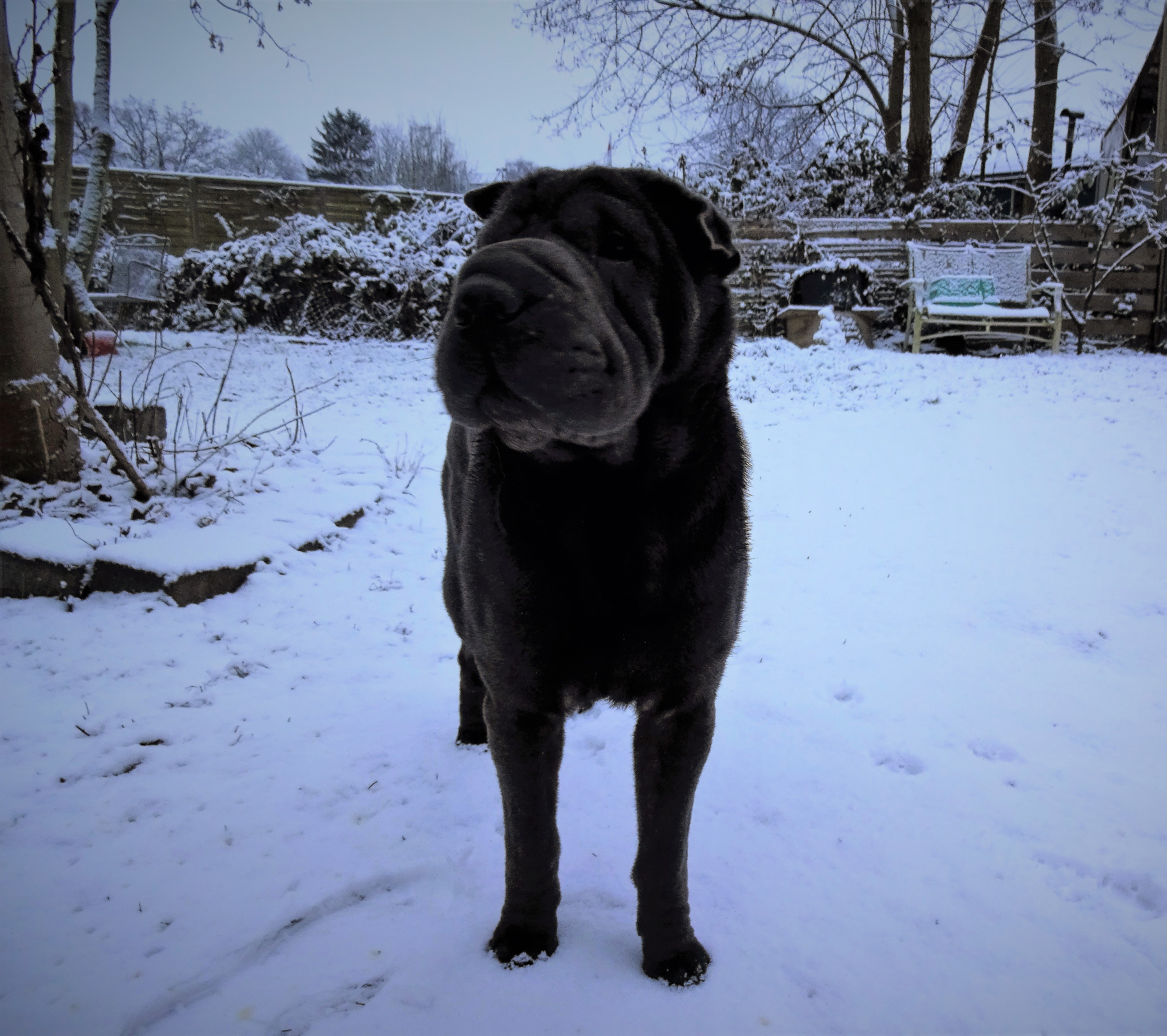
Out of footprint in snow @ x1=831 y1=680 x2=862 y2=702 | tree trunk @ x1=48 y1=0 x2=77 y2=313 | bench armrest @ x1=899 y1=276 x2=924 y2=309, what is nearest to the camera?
footprint in snow @ x1=831 y1=680 x2=862 y2=702

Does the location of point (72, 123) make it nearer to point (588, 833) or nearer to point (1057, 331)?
point (588, 833)

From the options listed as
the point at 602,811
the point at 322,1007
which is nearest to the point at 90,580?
the point at 322,1007

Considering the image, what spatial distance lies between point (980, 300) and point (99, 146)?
9.74 metres

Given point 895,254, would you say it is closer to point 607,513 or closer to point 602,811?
point 602,811

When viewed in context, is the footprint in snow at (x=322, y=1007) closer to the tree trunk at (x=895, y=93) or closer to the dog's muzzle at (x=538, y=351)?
the dog's muzzle at (x=538, y=351)

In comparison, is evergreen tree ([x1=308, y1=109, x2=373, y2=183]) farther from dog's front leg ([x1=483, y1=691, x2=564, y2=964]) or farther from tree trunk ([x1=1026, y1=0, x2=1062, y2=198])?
dog's front leg ([x1=483, y1=691, x2=564, y2=964])

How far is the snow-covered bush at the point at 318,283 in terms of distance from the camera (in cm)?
966

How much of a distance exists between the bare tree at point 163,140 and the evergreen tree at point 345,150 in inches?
265

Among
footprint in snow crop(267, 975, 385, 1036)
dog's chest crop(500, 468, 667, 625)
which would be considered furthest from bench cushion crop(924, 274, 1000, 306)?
footprint in snow crop(267, 975, 385, 1036)

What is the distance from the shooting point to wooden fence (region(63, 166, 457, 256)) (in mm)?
10547

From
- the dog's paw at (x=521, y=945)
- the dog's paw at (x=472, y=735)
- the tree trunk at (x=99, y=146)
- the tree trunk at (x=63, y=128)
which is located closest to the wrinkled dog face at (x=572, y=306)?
the dog's paw at (x=521, y=945)

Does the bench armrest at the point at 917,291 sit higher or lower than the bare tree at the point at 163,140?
lower

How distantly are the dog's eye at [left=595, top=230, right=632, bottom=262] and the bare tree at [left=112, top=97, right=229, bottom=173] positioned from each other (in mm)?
6124

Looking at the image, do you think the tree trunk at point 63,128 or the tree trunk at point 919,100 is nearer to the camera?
the tree trunk at point 63,128
